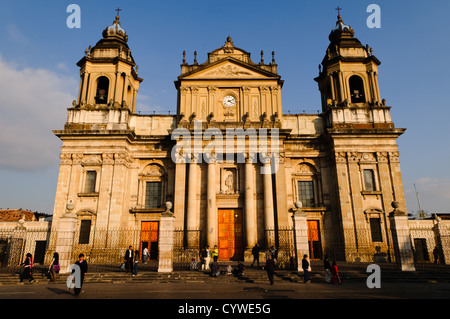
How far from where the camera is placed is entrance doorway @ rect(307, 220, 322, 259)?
76.1 feet

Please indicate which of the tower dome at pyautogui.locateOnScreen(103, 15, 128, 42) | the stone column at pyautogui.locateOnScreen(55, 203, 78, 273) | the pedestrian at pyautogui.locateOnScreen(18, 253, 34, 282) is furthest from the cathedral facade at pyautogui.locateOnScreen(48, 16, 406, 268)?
the pedestrian at pyautogui.locateOnScreen(18, 253, 34, 282)

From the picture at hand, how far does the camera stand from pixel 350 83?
2747 cm

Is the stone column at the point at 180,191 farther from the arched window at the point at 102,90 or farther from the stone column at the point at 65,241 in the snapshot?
the arched window at the point at 102,90

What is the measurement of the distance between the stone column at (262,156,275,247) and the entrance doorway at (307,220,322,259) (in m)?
3.95

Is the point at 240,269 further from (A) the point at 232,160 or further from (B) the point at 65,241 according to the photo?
(A) the point at 232,160

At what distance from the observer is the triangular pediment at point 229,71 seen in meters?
25.7

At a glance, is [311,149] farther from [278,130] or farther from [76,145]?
[76,145]

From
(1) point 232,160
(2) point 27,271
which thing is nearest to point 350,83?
(1) point 232,160

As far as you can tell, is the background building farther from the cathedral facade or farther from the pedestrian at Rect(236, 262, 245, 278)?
the pedestrian at Rect(236, 262, 245, 278)

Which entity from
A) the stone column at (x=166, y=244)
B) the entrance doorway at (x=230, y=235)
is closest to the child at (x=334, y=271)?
the stone column at (x=166, y=244)

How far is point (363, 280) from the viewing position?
14547 mm

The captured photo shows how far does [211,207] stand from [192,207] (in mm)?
1405
